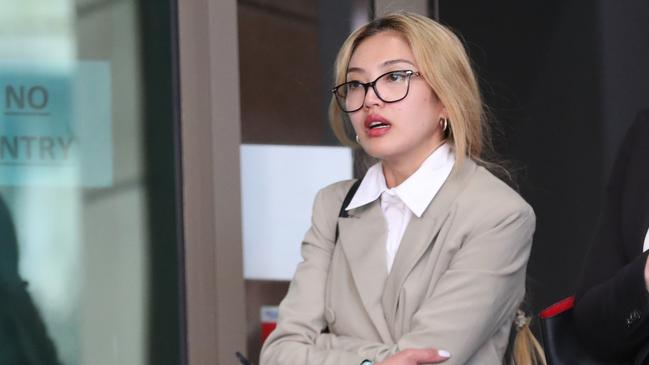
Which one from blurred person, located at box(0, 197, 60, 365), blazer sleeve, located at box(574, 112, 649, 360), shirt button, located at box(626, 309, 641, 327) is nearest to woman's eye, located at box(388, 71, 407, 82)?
blazer sleeve, located at box(574, 112, 649, 360)

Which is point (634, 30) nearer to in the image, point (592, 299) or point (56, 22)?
point (56, 22)

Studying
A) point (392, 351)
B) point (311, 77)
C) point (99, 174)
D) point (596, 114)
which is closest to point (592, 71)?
point (596, 114)

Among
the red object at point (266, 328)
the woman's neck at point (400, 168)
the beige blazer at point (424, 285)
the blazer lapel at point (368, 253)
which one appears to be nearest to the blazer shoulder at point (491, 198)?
the beige blazer at point (424, 285)

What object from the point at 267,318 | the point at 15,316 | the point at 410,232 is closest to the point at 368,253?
the point at 410,232

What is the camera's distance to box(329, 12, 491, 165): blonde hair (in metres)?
3.62

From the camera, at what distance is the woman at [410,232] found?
3.42 m

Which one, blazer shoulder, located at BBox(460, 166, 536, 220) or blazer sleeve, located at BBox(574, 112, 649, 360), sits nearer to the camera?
blazer sleeve, located at BBox(574, 112, 649, 360)

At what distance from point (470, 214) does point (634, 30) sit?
2.44m

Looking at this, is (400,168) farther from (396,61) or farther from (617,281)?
(617,281)

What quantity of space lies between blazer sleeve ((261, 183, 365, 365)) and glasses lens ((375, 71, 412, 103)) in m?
0.40

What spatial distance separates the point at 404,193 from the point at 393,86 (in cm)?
29

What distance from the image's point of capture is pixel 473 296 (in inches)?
133

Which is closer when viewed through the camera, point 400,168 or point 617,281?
point 617,281

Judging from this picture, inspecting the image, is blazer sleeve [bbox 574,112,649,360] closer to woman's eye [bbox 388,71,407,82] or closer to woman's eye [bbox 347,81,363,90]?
woman's eye [bbox 388,71,407,82]
